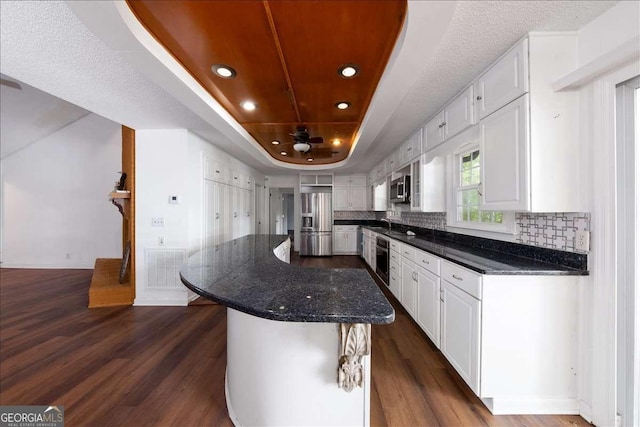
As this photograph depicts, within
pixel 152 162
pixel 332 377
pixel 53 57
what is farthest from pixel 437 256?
pixel 152 162

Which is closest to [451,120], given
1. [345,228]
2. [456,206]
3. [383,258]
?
[456,206]

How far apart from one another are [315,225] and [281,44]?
16.6 ft

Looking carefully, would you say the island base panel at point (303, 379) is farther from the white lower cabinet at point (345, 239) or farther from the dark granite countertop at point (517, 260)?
the white lower cabinet at point (345, 239)

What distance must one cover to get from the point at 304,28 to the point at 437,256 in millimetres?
1946

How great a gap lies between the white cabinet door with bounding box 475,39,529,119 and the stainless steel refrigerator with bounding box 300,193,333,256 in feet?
15.6

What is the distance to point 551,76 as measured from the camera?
150 centimetres

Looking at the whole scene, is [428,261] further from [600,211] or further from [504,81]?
[504,81]

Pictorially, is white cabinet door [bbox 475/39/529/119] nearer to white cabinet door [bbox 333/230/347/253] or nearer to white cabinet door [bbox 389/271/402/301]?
white cabinet door [bbox 389/271/402/301]

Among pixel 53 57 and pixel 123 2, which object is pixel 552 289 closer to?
pixel 123 2

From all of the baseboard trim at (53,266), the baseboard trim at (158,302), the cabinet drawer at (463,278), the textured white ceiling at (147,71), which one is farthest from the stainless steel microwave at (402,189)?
the baseboard trim at (53,266)

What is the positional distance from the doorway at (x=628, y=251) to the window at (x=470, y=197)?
0.76m

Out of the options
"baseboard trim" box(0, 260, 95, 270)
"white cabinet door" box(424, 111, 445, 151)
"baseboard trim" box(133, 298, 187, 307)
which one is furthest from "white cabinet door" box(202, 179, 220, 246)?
"baseboard trim" box(0, 260, 95, 270)

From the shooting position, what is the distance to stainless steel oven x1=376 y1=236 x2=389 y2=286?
3.58m

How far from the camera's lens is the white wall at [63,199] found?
534 centimetres
